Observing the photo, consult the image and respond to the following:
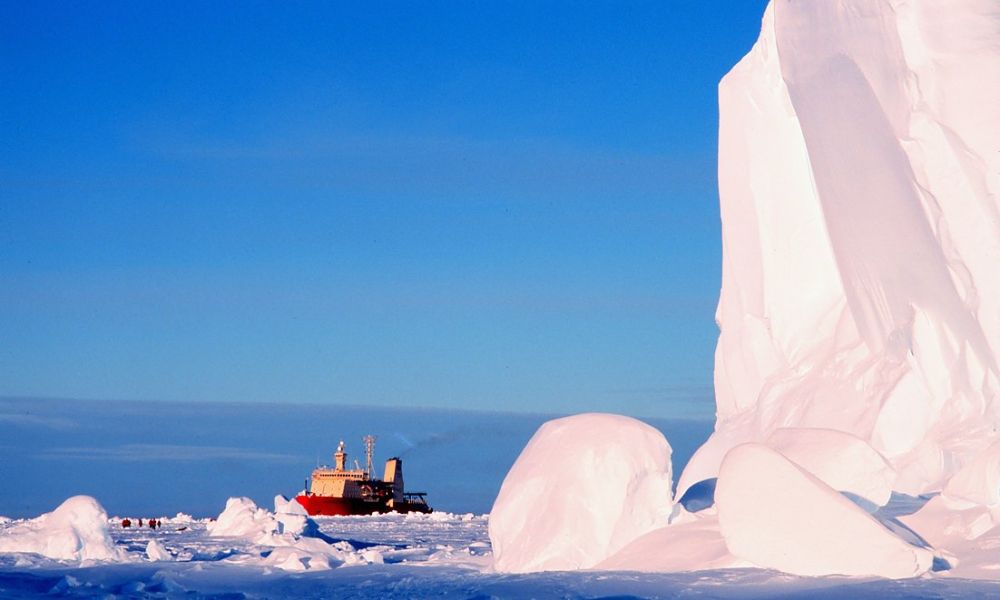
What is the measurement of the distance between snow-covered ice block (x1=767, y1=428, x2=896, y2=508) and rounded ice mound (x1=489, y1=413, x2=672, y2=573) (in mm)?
1590

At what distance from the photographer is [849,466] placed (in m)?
13.7

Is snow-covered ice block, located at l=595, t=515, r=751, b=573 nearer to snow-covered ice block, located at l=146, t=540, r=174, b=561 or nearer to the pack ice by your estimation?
the pack ice

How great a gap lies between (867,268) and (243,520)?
53.5 feet

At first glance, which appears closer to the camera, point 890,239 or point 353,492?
point 890,239

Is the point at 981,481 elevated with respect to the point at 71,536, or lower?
elevated

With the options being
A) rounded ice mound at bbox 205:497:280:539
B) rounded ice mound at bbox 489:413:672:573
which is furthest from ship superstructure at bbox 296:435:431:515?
rounded ice mound at bbox 489:413:672:573

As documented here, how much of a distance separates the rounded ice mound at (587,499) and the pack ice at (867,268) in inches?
2.2

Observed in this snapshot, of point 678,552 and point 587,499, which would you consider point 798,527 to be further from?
point 587,499

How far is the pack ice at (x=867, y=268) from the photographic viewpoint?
14.3 m

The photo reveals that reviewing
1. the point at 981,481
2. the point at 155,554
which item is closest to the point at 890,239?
the point at 981,481

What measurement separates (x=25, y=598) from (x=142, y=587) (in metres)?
1.29

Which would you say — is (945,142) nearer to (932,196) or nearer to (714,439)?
(932,196)

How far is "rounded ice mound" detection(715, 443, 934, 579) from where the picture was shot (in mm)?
11586

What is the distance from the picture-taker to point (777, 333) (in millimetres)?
23969
